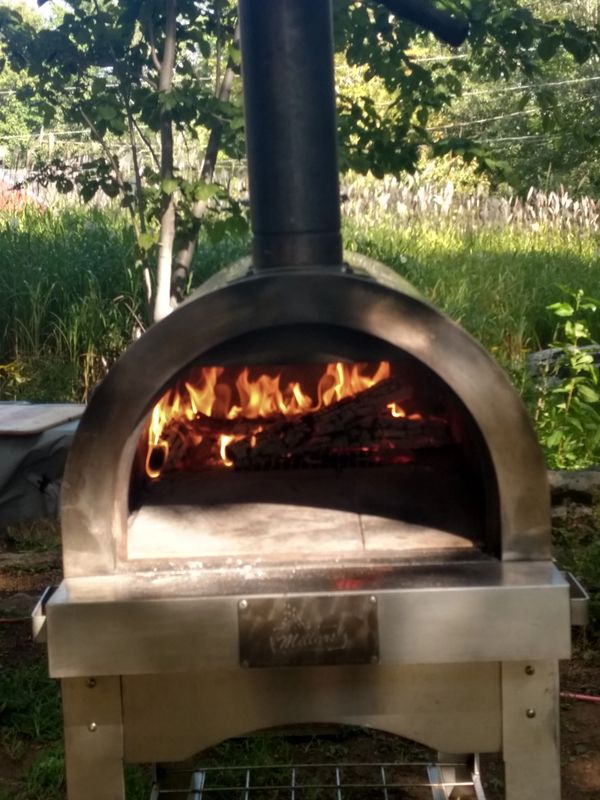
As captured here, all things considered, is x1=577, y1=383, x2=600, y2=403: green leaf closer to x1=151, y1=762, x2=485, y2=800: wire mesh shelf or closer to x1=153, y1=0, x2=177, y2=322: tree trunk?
x1=153, y1=0, x2=177, y2=322: tree trunk

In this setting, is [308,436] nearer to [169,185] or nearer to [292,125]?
[292,125]

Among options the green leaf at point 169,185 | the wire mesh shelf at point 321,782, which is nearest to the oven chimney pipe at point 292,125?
the wire mesh shelf at point 321,782

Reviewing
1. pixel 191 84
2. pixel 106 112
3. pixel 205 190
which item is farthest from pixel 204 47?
pixel 205 190

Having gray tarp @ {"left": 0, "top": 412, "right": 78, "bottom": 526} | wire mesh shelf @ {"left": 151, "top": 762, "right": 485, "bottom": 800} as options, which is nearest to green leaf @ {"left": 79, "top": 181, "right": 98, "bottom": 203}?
gray tarp @ {"left": 0, "top": 412, "right": 78, "bottom": 526}

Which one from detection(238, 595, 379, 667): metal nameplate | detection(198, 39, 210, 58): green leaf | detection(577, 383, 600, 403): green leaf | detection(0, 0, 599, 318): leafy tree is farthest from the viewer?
detection(198, 39, 210, 58): green leaf

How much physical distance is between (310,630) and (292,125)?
116 centimetres

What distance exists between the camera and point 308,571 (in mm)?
2135

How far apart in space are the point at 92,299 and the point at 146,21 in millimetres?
Result: 1709

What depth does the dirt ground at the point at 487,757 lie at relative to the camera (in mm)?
2867

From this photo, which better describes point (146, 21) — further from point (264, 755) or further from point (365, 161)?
point (264, 755)

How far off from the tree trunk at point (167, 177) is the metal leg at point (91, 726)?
332 cm

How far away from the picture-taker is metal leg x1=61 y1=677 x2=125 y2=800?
2025 millimetres

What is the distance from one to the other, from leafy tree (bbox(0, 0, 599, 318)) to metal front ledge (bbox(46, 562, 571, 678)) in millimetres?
3243

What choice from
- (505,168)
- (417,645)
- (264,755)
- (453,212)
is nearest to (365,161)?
(505,168)
